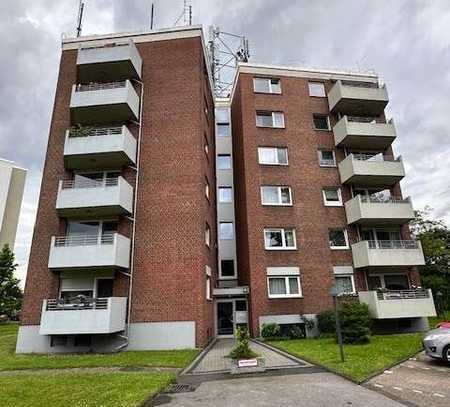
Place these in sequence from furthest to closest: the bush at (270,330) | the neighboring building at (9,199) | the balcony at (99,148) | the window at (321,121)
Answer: the neighboring building at (9,199) < the window at (321,121) < the bush at (270,330) < the balcony at (99,148)

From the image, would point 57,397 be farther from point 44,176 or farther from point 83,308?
point 44,176

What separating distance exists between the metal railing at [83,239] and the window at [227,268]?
9608 millimetres

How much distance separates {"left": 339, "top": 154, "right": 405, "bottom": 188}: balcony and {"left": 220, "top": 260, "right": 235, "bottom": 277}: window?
10.0m

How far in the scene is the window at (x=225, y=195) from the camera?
87.9ft

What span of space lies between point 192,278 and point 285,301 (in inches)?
255

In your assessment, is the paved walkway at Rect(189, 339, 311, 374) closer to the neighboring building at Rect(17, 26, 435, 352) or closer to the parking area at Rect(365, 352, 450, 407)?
the neighboring building at Rect(17, 26, 435, 352)

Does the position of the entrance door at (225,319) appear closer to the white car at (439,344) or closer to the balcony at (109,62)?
the white car at (439,344)

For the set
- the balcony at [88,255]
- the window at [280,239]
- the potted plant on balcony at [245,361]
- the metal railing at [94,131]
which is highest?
the metal railing at [94,131]

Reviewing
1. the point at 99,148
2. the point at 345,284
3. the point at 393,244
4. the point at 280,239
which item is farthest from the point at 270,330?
the point at 99,148

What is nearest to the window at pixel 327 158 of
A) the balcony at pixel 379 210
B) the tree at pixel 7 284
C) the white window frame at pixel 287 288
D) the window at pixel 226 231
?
the balcony at pixel 379 210

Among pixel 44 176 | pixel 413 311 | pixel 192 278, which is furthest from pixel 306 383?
pixel 44 176

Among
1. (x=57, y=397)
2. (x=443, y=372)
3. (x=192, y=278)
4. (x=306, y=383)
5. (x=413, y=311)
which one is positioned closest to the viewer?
(x=57, y=397)

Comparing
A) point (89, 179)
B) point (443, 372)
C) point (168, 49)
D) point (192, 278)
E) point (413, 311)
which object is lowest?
point (443, 372)

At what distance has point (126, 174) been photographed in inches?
772
